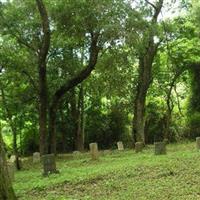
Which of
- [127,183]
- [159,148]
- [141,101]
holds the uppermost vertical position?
[141,101]

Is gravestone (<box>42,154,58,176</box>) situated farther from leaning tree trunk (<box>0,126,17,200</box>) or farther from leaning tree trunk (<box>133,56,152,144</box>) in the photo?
leaning tree trunk (<box>133,56,152,144</box>)

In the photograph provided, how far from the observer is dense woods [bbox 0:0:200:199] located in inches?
745

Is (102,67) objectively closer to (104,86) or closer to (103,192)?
(104,86)

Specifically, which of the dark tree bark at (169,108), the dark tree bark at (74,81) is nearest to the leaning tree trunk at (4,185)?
the dark tree bark at (74,81)

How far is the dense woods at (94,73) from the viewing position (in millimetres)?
18922

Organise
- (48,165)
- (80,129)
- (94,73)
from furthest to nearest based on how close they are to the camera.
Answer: (80,129) < (94,73) < (48,165)

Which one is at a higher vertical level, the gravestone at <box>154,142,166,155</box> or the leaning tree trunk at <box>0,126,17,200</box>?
the gravestone at <box>154,142,166,155</box>

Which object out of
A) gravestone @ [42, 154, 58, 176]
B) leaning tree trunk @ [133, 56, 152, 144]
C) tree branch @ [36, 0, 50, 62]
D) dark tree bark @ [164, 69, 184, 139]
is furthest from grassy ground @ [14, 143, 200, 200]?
dark tree bark @ [164, 69, 184, 139]

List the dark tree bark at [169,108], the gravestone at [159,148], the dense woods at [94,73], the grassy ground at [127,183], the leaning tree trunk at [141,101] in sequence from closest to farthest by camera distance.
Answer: the grassy ground at [127,183]
the gravestone at [159,148]
the dense woods at [94,73]
the leaning tree trunk at [141,101]
the dark tree bark at [169,108]

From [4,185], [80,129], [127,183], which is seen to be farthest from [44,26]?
[80,129]

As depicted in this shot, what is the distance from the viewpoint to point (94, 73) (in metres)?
27.2

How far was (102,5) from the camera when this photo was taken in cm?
1827

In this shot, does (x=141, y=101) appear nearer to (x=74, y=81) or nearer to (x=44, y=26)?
(x=74, y=81)

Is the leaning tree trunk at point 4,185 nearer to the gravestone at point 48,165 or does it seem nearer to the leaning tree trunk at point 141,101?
the gravestone at point 48,165
